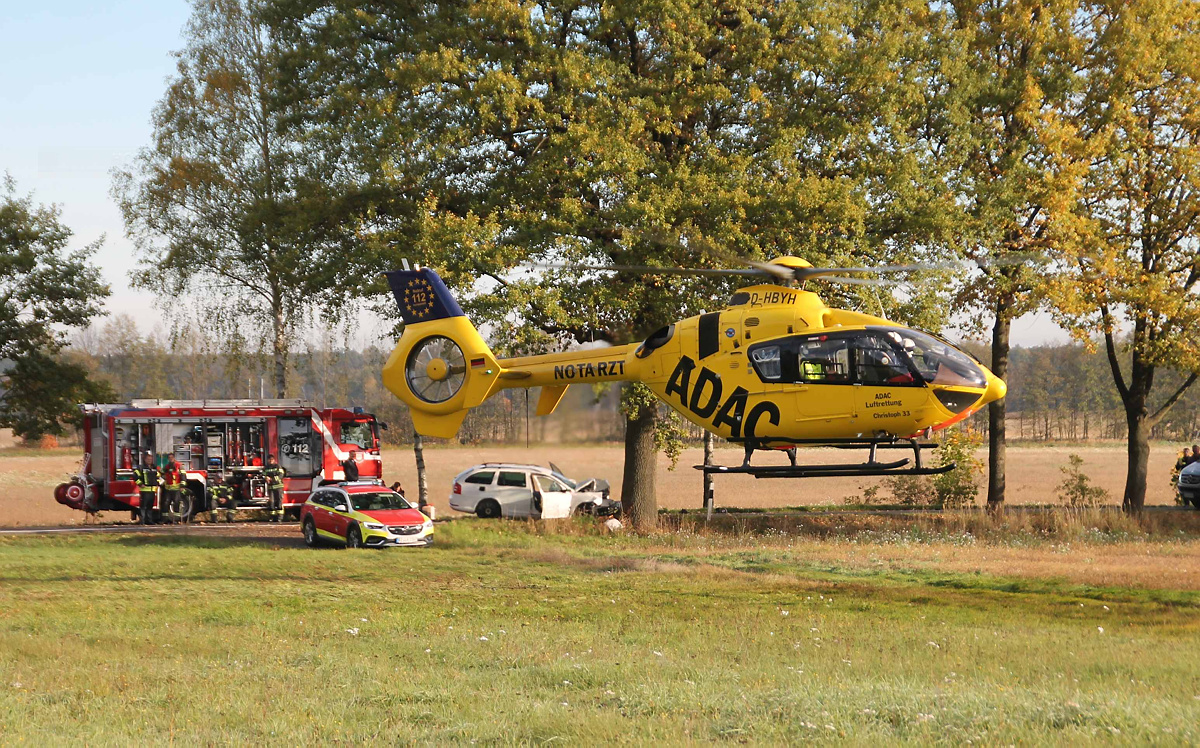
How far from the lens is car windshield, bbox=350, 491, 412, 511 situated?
28.6 m

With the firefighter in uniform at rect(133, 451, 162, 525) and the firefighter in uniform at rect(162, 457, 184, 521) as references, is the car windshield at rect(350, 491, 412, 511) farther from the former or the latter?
the firefighter in uniform at rect(133, 451, 162, 525)

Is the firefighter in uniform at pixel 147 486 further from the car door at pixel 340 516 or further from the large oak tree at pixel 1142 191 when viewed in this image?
the large oak tree at pixel 1142 191

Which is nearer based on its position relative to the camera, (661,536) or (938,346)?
(938,346)

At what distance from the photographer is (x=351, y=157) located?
102 ft

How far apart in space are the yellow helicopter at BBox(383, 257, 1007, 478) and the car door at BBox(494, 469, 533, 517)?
14580 millimetres

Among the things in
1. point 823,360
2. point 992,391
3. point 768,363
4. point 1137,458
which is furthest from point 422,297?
point 1137,458

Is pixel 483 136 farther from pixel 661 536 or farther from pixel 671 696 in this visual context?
pixel 671 696

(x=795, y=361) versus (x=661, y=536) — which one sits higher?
(x=795, y=361)

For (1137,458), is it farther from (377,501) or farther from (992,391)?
(377,501)

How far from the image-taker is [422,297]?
22.7 meters

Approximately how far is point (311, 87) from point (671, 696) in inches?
1032

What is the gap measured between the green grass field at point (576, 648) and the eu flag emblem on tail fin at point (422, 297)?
602cm

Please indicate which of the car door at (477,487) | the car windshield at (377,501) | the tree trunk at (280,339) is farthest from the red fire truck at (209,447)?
the car windshield at (377,501)

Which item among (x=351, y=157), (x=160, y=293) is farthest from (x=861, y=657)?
→ (x=160, y=293)
